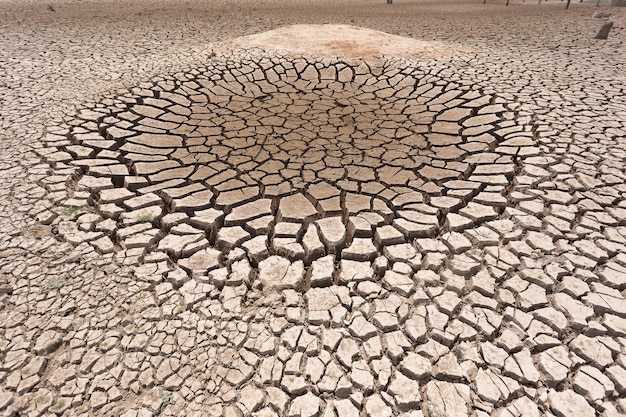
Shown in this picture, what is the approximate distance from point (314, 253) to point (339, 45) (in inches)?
173

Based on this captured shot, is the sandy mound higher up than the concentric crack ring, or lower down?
higher up

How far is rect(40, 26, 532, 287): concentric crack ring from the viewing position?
234 centimetres

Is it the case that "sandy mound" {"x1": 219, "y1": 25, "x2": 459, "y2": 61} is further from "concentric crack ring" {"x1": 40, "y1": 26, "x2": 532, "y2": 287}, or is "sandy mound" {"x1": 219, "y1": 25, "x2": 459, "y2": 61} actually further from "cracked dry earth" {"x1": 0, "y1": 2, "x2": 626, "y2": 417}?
"cracked dry earth" {"x1": 0, "y1": 2, "x2": 626, "y2": 417}

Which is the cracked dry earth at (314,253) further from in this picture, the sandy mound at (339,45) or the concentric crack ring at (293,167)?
the sandy mound at (339,45)

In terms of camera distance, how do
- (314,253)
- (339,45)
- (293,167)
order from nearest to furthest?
(314,253)
(293,167)
(339,45)

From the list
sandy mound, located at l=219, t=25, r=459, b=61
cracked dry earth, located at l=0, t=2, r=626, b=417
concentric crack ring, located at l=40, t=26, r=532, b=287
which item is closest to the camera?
cracked dry earth, located at l=0, t=2, r=626, b=417

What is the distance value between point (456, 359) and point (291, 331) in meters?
0.79

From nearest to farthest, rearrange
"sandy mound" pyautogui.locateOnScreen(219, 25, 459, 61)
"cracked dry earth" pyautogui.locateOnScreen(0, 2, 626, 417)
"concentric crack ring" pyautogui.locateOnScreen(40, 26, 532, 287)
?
"cracked dry earth" pyautogui.locateOnScreen(0, 2, 626, 417) < "concentric crack ring" pyautogui.locateOnScreen(40, 26, 532, 287) < "sandy mound" pyautogui.locateOnScreen(219, 25, 459, 61)

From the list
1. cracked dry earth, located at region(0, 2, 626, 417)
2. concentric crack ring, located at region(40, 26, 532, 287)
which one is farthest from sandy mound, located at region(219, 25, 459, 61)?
cracked dry earth, located at region(0, 2, 626, 417)

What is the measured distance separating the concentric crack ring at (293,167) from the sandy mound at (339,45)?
2.39 feet

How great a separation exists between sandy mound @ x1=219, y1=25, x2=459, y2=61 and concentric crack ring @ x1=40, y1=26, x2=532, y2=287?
0.73 m

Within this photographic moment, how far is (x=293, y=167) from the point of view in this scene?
3160 mm

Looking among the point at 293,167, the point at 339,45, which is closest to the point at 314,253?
the point at 293,167

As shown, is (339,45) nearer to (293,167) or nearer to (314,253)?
(293,167)
